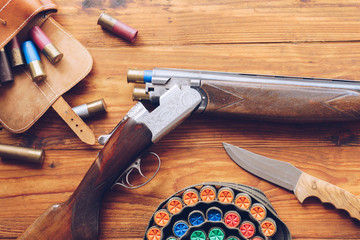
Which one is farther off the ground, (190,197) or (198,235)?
(190,197)

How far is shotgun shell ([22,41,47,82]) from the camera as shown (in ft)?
5.06

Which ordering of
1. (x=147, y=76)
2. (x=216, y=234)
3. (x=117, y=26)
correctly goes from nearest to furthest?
1. (x=216, y=234)
2. (x=147, y=76)
3. (x=117, y=26)

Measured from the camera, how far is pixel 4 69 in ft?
5.01

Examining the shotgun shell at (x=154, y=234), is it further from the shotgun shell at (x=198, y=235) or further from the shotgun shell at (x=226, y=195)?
the shotgun shell at (x=226, y=195)

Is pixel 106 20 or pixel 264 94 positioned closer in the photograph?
pixel 264 94

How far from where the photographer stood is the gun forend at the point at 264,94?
146 cm

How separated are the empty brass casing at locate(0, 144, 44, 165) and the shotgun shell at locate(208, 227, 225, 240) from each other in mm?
919

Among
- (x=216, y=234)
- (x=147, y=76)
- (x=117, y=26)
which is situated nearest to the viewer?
(x=216, y=234)

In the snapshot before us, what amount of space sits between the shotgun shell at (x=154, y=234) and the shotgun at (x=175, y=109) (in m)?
0.26

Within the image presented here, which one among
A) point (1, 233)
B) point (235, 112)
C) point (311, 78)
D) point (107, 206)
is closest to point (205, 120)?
point (235, 112)

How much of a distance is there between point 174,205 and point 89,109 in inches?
25.1

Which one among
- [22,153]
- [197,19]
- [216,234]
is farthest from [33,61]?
[216,234]

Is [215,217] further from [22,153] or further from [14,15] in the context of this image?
[14,15]

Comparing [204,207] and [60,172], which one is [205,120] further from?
[60,172]
